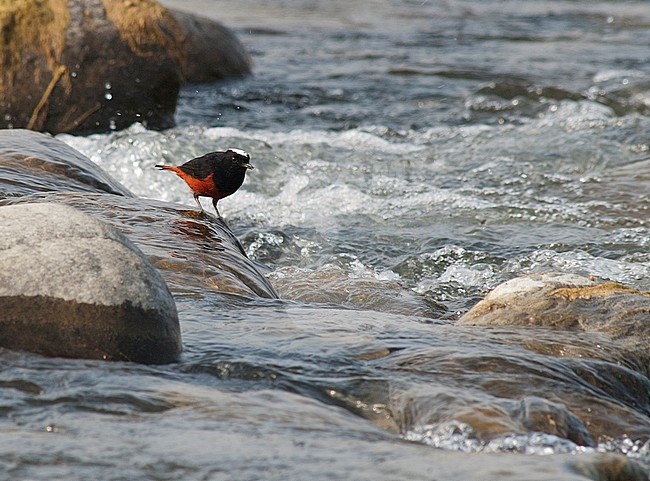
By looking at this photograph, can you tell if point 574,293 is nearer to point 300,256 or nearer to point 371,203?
point 300,256

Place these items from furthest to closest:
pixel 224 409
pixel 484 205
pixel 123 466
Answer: pixel 484 205 < pixel 224 409 < pixel 123 466

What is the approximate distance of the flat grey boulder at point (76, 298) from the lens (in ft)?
11.3

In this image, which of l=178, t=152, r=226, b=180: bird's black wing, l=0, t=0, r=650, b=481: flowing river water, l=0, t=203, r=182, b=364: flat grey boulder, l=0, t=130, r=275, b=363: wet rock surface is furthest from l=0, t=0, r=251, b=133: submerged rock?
l=0, t=203, r=182, b=364: flat grey boulder

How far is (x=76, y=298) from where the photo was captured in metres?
3.45

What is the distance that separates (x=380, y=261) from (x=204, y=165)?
1598mm

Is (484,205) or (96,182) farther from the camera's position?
(484,205)

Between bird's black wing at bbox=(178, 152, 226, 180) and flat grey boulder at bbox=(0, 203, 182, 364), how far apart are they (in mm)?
2095

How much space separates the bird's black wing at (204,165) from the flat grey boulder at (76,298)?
82.5 inches

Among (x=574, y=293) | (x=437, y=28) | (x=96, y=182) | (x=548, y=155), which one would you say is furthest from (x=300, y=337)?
(x=437, y=28)

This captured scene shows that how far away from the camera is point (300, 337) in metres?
4.02

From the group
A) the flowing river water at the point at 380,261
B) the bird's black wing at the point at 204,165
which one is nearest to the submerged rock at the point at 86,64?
the flowing river water at the point at 380,261

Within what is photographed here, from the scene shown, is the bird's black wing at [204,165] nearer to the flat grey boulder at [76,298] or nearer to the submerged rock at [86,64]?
the flat grey boulder at [76,298]

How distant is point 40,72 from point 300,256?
12.0 ft

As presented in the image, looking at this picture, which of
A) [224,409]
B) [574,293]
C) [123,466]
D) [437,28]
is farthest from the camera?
[437,28]
